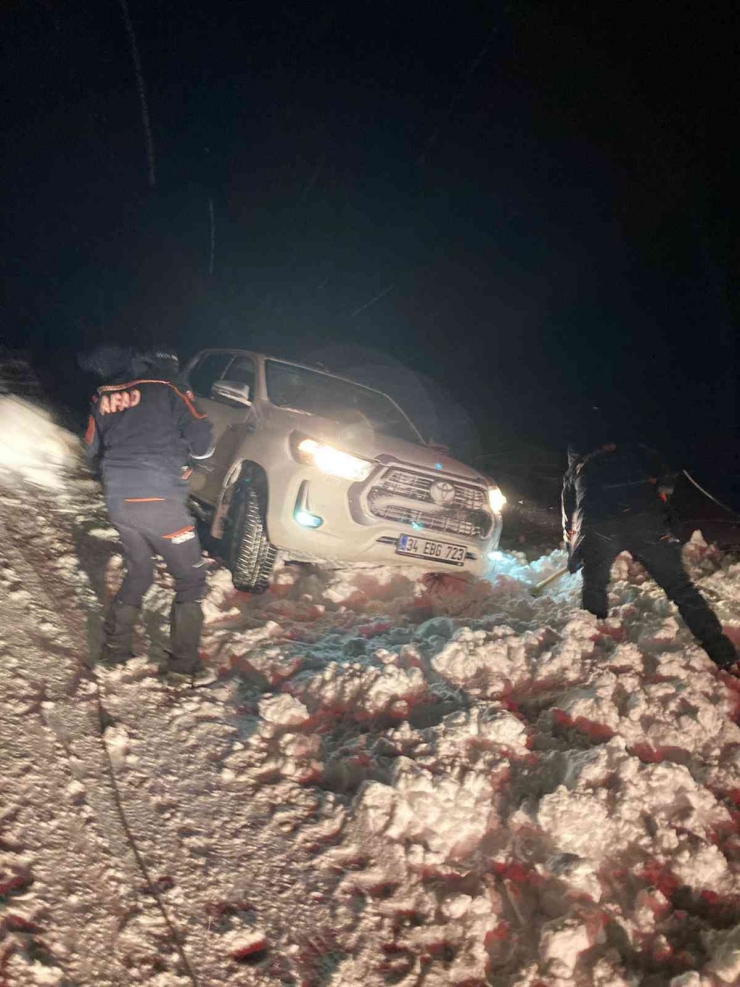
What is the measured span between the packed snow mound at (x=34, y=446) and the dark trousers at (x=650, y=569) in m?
4.95

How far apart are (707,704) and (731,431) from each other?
10754 millimetres

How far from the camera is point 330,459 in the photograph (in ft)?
14.0

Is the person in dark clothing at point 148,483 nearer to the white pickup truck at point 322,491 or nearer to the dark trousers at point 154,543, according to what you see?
the dark trousers at point 154,543

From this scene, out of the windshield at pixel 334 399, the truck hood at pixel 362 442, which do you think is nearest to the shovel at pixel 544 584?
the truck hood at pixel 362 442

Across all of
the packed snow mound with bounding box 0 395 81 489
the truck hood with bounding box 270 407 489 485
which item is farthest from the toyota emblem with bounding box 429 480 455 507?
the packed snow mound with bounding box 0 395 81 489

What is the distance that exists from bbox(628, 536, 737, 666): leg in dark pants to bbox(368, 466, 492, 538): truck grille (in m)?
1.27

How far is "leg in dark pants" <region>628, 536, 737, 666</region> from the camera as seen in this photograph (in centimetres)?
399

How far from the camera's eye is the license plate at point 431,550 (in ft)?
14.5

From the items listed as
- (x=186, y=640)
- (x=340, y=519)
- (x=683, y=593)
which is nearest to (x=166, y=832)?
(x=186, y=640)

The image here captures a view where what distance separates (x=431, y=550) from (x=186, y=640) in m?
1.98

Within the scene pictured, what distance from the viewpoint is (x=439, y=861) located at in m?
2.51

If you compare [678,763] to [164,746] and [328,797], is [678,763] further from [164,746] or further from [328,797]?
[164,746]

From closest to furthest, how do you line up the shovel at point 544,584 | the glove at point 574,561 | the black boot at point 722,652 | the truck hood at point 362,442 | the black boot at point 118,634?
the black boot at point 118,634
the black boot at point 722,652
the truck hood at point 362,442
the glove at point 574,561
the shovel at point 544,584

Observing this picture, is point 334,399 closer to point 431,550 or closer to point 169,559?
point 431,550
